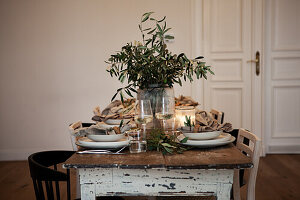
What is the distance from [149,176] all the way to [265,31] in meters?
3.66

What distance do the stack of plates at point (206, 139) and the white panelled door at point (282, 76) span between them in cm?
319

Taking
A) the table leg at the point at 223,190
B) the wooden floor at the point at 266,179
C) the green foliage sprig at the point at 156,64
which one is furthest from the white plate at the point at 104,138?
the wooden floor at the point at 266,179

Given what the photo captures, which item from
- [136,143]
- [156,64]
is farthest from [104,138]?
[156,64]

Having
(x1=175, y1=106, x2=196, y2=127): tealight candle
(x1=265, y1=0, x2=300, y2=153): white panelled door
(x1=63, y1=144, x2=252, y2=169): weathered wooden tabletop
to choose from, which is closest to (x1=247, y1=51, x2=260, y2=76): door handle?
(x1=265, y1=0, x2=300, y2=153): white panelled door

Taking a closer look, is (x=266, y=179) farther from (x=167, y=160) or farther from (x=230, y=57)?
(x=167, y=160)

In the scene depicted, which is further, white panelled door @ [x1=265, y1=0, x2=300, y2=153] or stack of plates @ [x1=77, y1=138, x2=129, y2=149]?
white panelled door @ [x1=265, y1=0, x2=300, y2=153]

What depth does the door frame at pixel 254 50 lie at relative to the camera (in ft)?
14.1

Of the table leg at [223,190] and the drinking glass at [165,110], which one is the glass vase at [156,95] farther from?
the table leg at [223,190]

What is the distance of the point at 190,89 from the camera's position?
174 inches

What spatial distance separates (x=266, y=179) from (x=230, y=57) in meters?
1.68

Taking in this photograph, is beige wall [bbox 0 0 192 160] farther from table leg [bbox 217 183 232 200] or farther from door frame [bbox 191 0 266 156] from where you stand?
table leg [bbox 217 183 232 200]

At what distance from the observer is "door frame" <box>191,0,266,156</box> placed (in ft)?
14.1

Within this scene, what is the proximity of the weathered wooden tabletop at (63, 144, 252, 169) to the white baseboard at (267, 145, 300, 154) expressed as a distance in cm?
332

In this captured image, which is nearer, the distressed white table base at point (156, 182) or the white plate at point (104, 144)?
the distressed white table base at point (156, 182)
